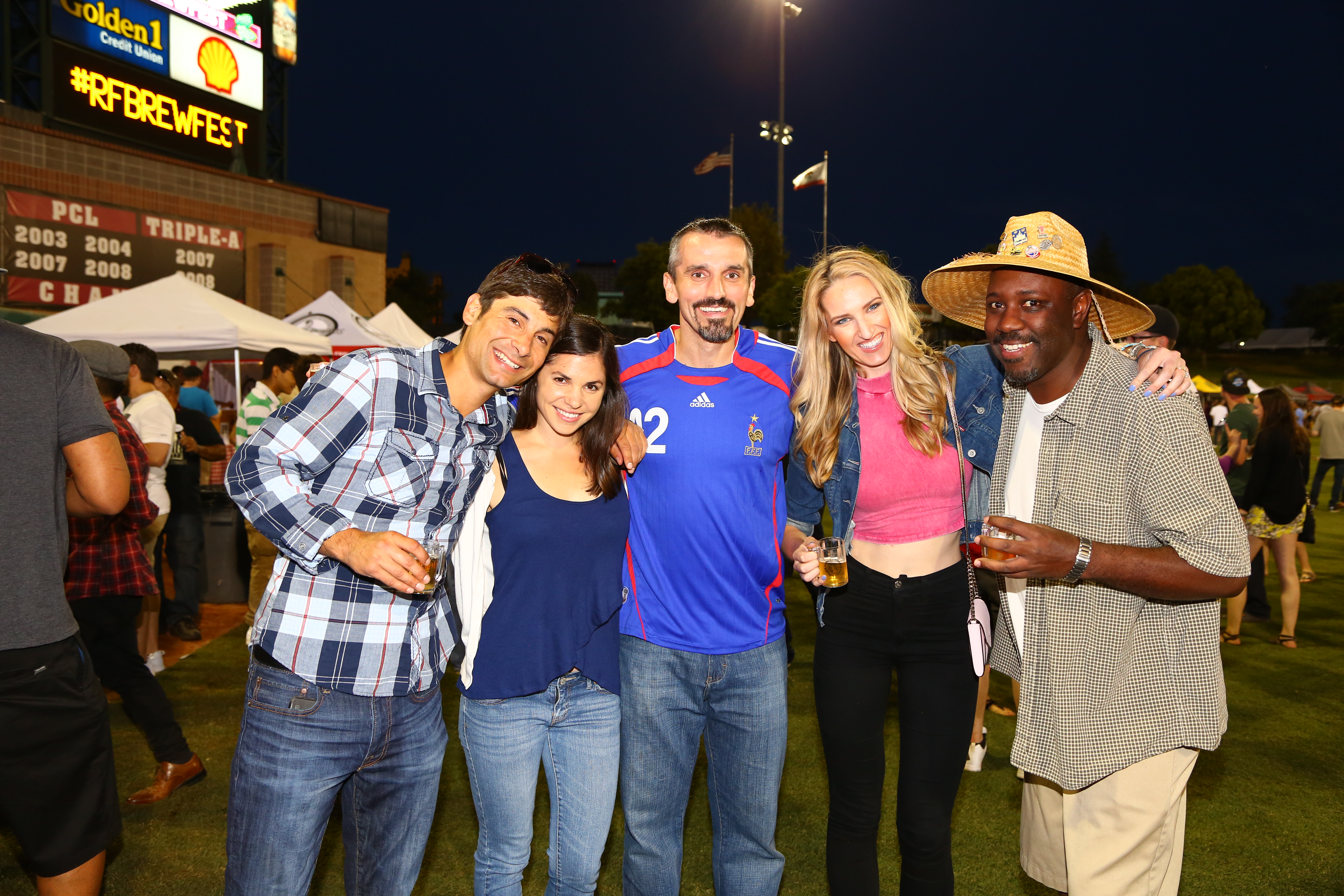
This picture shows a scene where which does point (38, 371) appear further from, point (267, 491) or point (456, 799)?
point (456, 799)

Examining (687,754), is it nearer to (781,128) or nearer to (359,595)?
(359,595)

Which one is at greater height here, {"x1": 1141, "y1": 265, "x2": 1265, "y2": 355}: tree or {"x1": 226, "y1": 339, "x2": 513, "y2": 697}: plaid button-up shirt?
{"x1": 1141, "y1": 265, "x2": 1265, "y2": 355}: tree

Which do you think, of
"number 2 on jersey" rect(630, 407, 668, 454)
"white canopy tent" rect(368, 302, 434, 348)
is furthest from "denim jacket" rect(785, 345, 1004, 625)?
"white canopy tent" rect(368, 302, 434, 348)

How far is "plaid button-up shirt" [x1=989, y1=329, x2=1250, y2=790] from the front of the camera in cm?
229

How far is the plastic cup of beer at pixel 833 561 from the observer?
2.71m

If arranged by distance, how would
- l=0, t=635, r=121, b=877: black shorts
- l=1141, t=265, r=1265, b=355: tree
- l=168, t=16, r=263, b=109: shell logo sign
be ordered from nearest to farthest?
l=0, t=635, r=121, b=877: black shorts → l=168, t=16, r=263, b=109: shell logo sign → l=1141, t=265, r=1265, b=355: tree

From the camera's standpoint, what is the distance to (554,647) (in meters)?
2.61

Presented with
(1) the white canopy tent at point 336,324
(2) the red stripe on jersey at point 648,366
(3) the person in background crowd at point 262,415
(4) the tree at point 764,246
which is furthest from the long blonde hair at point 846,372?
(4) the tree at point 764,246

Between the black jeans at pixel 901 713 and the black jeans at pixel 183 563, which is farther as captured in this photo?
the black jeans at pixel 183 563

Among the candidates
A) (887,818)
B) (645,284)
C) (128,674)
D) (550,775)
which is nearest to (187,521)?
(128,674)

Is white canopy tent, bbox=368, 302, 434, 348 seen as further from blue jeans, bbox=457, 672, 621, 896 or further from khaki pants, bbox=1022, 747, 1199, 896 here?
khaki pants, bbox=1022, 747, 1199, 896

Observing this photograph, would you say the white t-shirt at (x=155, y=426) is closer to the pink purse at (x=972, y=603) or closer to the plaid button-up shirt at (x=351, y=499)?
the plaid button-up shirt at (x=351, y=499)

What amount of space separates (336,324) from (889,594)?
41.1 feet

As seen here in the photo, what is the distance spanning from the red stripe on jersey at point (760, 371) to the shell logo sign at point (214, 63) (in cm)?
2157
